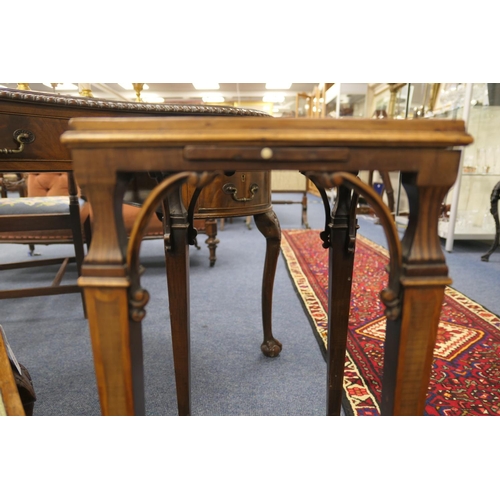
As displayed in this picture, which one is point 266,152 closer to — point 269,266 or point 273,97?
point 269,266

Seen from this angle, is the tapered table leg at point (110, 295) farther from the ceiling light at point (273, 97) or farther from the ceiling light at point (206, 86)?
the ceiling light at point (273, 97)

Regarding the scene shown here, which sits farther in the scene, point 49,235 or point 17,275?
point 17,275

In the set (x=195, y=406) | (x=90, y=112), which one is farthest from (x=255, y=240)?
(x=90, y=112)

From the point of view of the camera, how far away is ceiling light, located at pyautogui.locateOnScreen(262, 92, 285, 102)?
30.3 ft

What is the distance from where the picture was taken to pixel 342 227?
768 millimetres

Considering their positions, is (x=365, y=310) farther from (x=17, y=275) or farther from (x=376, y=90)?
(x=376, y=90)

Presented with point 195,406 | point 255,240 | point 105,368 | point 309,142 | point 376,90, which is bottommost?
point 255,240

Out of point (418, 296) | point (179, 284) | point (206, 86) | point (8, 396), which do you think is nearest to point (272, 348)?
point (179, 284)

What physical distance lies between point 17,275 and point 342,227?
208 cm

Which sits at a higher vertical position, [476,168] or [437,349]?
[476,168]

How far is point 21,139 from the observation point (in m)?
0.66

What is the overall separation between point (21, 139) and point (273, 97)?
32.0ft

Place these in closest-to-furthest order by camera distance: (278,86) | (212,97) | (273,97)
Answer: (278,86), (212,97), (273,97)

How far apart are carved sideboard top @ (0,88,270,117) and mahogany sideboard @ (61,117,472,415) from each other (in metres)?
0.35
